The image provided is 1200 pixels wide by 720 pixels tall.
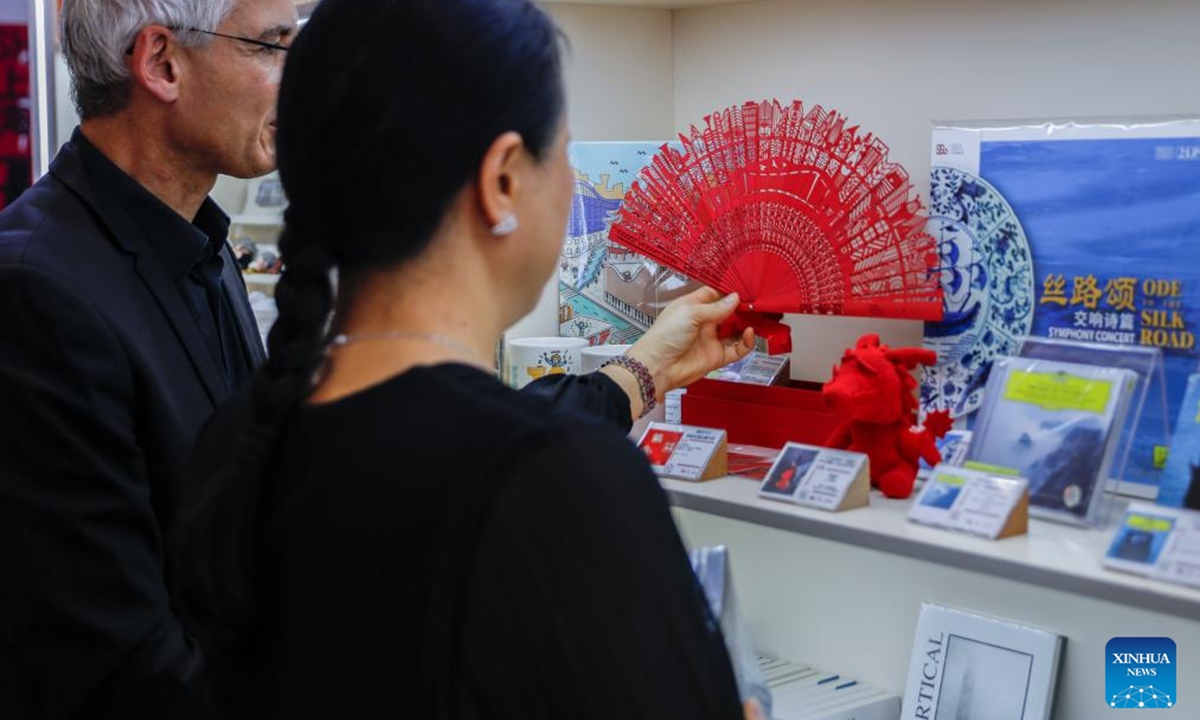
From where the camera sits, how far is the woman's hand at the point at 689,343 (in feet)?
6.17

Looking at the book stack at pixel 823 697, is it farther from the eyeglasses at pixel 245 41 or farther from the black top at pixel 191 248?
the eyeglasses at pixel 245 41

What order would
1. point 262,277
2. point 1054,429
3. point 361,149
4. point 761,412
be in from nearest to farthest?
1. point 361,149
2. point 1054,429
3. point 761,412
4. point 262,277

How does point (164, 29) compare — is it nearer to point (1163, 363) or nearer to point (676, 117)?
point (676, 117)

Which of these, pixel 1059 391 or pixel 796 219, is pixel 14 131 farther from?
pixel 1059 391

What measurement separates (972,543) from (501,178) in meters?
0.76

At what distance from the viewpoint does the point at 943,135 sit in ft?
5.97

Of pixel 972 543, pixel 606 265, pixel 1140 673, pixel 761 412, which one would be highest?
pixel 606 265

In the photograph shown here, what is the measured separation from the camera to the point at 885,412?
5.46 ft

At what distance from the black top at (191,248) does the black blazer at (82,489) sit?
4.5 inches

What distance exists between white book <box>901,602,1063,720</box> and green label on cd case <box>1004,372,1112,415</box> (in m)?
0.31

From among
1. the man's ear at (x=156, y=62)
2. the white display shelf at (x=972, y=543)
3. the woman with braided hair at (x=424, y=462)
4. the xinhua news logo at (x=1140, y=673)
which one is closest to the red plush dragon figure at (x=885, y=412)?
the white display shelf at (x=972, y=543)

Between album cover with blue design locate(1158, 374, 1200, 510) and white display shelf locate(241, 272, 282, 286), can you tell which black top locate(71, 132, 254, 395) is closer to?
album cover with blue design locate(1158, 374, 1200, 510)

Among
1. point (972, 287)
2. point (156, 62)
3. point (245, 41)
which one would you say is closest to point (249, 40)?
point (245, 41)

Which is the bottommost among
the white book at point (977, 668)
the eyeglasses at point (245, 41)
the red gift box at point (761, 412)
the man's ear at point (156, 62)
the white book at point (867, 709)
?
the white book at point (867, 709)
